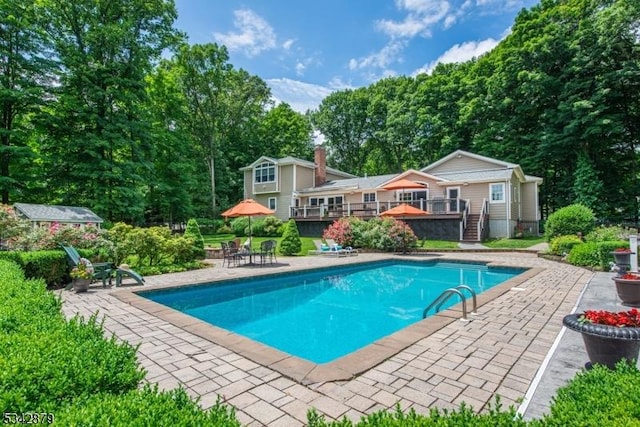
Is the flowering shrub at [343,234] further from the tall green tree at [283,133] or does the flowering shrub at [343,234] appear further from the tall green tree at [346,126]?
the tall green tree at [346,126]

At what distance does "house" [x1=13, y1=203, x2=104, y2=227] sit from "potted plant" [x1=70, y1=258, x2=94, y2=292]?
22.1ft

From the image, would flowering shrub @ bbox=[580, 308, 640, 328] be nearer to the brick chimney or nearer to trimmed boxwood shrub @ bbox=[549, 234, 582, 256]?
trimmed boxwood shrub @ bbox=[549, 234, 582, 256]

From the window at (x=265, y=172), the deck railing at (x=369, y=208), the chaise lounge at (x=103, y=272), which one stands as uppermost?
the window at (x=265, y=172)

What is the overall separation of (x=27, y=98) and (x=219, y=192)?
18.2m

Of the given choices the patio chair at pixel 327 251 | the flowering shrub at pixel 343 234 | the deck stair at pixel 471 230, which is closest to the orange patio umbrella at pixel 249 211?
the patio chair at pixel 327 251

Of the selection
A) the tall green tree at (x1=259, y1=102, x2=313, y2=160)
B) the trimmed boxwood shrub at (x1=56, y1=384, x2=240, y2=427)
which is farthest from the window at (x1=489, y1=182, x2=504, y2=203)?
the tall green tree at (x1=259, y1=102, x2=313, y2=160)

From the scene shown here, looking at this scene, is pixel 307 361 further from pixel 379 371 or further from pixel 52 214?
pixel 52 214

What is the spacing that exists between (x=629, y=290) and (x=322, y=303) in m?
6.39

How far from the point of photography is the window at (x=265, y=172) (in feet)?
102

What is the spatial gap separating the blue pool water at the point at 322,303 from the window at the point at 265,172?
63.1ft

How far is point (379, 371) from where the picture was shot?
358 centimetres

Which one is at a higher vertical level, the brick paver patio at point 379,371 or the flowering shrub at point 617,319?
the flowering shrub at point 617,319

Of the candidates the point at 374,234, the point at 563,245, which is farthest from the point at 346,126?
the point at 563,245

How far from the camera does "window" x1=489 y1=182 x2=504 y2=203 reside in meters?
21.4
